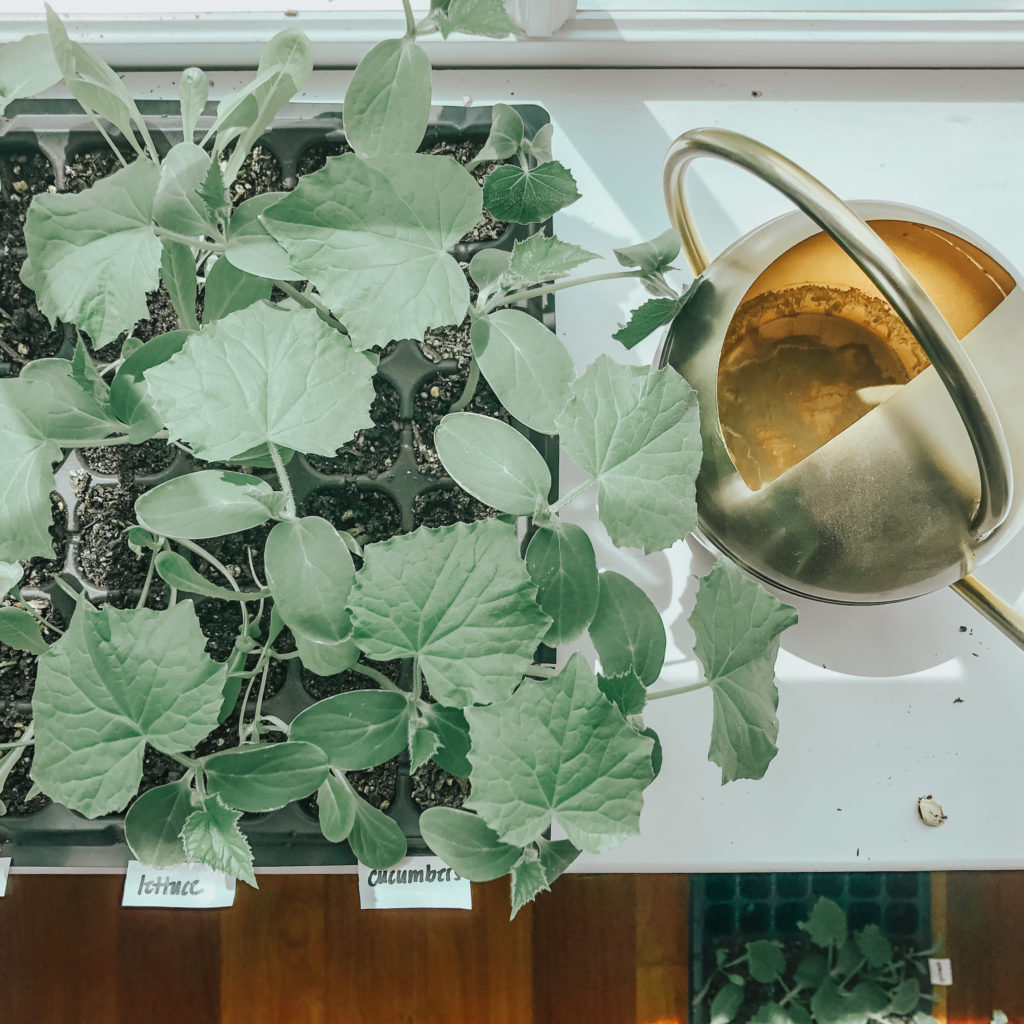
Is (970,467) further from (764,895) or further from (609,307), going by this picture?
(764,895)

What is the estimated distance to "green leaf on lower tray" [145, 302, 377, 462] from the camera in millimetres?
308

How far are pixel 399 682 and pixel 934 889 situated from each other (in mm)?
557

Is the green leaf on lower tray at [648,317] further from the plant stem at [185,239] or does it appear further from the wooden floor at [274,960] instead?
the wooden floor at [274,960]

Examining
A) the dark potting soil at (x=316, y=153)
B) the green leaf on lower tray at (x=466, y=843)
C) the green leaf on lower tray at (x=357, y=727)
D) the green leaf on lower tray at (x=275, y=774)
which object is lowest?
the green leaf on lower tray at (x=466, y=843)

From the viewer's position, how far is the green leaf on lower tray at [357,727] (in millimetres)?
339

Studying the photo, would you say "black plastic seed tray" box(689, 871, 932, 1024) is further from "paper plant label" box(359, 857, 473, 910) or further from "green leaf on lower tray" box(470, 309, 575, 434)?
"green leaf on lower tray" box(470, 309, 575, 434)

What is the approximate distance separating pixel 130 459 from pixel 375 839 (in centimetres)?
23

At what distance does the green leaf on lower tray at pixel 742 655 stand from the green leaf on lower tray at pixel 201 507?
17 cm

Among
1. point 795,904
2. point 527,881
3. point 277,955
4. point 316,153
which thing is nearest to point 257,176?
point 316,153

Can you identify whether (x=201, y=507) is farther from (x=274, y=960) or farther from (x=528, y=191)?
(x=274, y=960)

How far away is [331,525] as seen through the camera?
1.07 ft

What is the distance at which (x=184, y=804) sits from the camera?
356 mm

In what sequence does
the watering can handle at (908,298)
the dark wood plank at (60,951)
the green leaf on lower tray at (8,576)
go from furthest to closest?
the dark wood plank at (60,951) → the green leaf on lower tray at (8,576) → the watering can handle at (908,298)

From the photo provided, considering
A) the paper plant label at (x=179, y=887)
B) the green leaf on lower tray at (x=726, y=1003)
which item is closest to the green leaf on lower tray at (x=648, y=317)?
the paper plant label at (x=179, y=887)
